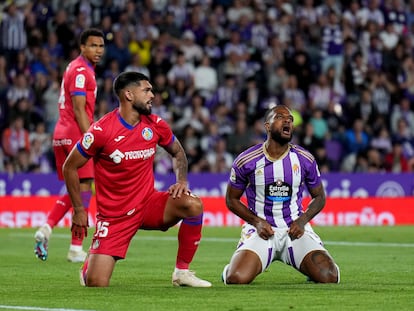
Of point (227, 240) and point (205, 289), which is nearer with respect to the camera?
point (205, 289)

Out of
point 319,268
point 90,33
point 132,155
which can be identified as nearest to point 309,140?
point 90,33

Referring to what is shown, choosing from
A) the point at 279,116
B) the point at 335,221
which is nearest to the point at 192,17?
the point at 335,221

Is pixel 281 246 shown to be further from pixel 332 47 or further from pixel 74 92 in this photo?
pixel 332 47

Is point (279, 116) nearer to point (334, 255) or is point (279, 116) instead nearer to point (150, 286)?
point (150, 286)

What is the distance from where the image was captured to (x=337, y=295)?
32.0ft

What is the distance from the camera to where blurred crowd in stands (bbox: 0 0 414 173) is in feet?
80.1

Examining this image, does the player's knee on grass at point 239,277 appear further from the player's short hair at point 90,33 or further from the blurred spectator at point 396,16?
the blurred spectator at point 396,16

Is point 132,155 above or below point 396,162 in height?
below

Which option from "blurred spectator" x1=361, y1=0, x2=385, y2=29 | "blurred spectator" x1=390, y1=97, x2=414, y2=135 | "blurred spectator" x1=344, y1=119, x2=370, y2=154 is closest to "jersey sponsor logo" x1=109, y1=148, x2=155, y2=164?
"blurred spectator" x1=344, y1=119, x2=370, y2=154

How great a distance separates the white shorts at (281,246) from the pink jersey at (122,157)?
1083 mm

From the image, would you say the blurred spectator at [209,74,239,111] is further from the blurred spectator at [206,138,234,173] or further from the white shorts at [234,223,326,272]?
the white shorts at [234,223,326,272]

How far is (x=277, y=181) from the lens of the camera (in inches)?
445

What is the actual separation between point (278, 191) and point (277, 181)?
0.32 ft

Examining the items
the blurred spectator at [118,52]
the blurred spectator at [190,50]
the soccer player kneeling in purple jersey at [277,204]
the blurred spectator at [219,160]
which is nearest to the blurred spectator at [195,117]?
the blurred spectator at [219,160]
